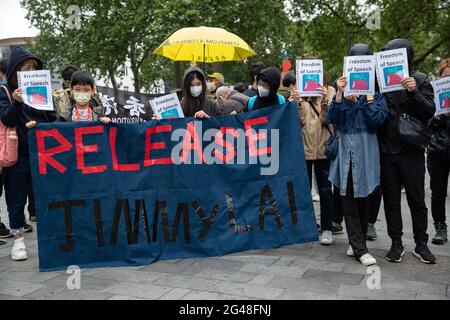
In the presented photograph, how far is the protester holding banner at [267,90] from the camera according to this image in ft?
16.7

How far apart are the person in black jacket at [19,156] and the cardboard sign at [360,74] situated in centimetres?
309

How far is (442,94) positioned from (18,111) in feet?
14.1

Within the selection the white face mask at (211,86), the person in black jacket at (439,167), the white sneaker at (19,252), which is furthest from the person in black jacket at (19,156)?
the person in black jacket at (439,167)

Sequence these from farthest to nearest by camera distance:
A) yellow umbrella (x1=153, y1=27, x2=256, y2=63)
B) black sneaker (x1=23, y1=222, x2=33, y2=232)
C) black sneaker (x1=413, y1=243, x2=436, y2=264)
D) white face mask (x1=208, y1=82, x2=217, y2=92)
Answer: white face mask (x1=208, y1=82, x2=217, y2=92) → yellow umbrella (x1=153, y1=27, x2=256, y2=63) → black sneaker (x1=23, y1=222, x2=33, y2=232) → black sneaker (x1=413, y1=243, x2=436, y2=264)

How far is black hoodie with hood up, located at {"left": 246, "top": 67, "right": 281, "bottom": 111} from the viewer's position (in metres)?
5.07

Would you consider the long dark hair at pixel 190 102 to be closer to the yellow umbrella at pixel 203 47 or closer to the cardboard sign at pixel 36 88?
the cardboard sign at pixel 36 88

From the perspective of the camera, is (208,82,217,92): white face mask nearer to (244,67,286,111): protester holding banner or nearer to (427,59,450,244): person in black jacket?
(244,67,286,111): protester holding banner

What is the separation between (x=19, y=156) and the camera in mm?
5113

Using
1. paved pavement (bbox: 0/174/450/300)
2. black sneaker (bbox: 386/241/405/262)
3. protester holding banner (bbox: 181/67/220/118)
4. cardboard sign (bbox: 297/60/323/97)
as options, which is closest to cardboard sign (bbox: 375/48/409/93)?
cardboard sign (bbox: 297/60/323/97)

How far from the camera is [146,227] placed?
4.66 m

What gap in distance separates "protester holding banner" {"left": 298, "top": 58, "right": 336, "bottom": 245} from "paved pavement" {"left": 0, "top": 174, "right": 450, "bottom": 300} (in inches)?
18.3

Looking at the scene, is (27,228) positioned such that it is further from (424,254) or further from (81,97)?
(424,254)

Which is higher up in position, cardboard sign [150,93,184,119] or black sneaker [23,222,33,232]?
cardboard sign [150,93,184,119]

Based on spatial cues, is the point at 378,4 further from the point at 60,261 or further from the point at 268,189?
the point at 60,261
